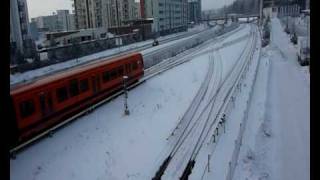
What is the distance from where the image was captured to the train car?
43.1ft

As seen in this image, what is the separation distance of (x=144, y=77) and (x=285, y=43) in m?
28.3

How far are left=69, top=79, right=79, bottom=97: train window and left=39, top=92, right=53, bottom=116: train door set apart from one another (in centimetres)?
160

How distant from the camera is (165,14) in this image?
83.9m

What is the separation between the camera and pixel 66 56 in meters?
39.4

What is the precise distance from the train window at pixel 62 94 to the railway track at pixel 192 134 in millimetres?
4859

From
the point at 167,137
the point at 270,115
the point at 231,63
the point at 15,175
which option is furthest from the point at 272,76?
the point at 15,175

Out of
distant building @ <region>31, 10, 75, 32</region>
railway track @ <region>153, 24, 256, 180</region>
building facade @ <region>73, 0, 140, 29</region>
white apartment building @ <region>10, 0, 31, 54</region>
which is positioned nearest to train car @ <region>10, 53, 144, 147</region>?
railway track @ <region>153, 24, 256, 180</region>

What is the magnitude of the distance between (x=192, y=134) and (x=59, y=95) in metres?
5.52

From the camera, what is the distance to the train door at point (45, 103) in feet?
46.3

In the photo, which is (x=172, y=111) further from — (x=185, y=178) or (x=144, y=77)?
(x=144, y=77)

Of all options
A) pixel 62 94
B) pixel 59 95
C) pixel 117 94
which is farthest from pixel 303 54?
pixel 59 95

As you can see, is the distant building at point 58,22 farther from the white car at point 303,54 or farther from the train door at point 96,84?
the train door at point 96,84

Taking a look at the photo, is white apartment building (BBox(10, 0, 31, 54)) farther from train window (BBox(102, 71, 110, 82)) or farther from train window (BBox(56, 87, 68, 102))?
train window (BBox(56, 87, 68, 102))

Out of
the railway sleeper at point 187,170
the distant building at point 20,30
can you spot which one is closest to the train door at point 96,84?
the railway sleeper at point 187,170
